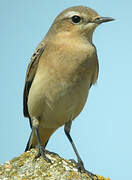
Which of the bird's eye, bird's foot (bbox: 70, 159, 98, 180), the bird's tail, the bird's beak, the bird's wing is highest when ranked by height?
the bird's eye

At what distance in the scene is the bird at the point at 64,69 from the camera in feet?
25.5

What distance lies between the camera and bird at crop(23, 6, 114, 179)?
778cm

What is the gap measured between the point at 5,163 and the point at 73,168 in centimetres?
135

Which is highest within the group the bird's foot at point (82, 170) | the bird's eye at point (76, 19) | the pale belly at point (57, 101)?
the bird's eye at point (76, 19)

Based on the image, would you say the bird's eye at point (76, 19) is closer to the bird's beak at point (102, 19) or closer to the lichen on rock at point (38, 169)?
the bird's beak at point (102, 19)

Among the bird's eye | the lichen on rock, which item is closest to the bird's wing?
the bird's eye

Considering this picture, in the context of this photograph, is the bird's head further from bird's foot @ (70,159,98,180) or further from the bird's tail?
bird's foot @ (70,159,98,180)

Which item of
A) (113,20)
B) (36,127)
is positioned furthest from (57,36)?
(36,127)

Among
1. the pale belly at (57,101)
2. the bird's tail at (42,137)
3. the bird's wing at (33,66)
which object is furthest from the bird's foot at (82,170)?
the bird's wing at (33,66)

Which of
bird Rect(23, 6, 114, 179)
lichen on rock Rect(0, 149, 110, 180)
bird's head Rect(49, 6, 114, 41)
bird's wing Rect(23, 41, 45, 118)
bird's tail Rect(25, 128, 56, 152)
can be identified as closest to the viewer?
lichen on rock Rect(0, 149, 110, 180)

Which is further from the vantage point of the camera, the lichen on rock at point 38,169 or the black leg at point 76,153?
the black leg at point 76,153

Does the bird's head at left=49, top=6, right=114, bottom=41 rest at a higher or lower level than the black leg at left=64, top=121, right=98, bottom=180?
higher

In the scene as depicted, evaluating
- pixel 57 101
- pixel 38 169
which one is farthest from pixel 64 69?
pixel 38 169

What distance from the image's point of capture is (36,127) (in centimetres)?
851
